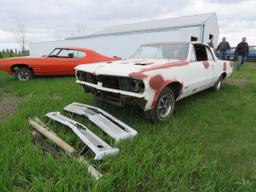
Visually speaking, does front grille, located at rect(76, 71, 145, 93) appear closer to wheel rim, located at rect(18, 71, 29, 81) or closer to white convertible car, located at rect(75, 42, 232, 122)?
white convertible car, located at rect(75, 42, 232, 122)

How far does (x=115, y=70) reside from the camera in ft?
10.4

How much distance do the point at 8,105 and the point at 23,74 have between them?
3082mm

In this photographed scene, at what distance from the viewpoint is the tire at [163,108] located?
330 cm

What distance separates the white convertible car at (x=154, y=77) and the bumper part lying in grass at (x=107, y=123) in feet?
0.96

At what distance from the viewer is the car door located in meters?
4.06

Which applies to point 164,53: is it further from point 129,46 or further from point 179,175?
point 129,46

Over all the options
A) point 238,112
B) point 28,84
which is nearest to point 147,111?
point 238,112

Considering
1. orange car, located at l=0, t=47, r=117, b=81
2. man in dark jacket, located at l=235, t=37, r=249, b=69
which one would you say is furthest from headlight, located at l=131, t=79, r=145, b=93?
man in dark jacket, located at l=235, t=37, r=249, b=69

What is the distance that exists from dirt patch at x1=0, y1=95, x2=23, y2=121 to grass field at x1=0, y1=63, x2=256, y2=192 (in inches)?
0.9

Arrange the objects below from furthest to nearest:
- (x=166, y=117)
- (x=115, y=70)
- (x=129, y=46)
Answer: (x=129, y=46) → (x=166, y=117) → (x=115, y=70)

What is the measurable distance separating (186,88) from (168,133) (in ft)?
3.96

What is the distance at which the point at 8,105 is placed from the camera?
4496mm

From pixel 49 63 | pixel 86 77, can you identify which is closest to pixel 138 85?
pixel 86 77

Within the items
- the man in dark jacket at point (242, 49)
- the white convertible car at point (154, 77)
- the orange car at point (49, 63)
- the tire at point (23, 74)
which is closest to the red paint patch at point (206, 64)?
the white convertible car at point (154, 77)
